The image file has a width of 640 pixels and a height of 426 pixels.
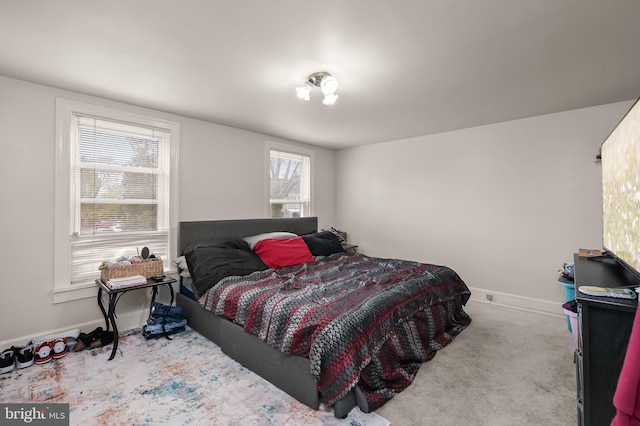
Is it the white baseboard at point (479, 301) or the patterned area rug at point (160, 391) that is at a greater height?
the white baseboard at point (479, 301)

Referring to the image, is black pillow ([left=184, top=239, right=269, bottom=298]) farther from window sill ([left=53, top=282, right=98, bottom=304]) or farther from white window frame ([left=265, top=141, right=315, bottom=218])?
white window frame ([left=265, top=141, right=315, bottom=218])

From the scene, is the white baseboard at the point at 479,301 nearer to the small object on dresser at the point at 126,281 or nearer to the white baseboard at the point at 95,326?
the white baseboard at the point at 95,326

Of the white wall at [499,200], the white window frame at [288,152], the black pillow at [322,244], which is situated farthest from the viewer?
the white window frame at [288,152]

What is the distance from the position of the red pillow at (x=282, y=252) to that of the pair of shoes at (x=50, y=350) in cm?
190

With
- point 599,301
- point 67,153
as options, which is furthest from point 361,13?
point 67,153

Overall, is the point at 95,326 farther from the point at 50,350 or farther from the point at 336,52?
the point at 336,52

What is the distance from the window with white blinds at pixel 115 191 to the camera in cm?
286

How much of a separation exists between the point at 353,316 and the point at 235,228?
249 centimetres

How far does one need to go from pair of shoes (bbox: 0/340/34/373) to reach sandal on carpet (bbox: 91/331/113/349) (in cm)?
41

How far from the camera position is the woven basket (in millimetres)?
2689

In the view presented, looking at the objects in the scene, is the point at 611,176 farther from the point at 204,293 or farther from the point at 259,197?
the point at 259,197

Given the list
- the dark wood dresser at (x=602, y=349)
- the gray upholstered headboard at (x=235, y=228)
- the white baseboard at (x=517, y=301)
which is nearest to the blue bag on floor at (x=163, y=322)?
the gray upholstered headboard at (x=235, y=228)

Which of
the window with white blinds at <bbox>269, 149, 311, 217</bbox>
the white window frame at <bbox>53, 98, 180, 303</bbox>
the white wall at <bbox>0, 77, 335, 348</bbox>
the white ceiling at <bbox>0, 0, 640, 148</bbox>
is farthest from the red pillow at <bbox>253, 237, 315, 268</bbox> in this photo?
the white window frame at <bbox>53, 98, 180, 303</bbox>

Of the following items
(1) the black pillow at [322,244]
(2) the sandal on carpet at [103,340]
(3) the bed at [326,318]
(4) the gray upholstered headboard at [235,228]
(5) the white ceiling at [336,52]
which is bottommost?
(2) the sandal on carpet at [103,340]
